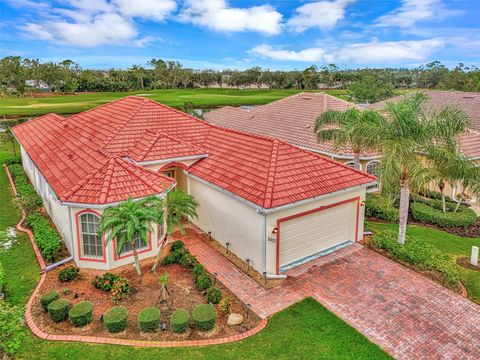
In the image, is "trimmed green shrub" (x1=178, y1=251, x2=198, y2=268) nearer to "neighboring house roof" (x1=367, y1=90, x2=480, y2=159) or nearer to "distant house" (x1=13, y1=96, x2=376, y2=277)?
"distant house" (x1=13, y1=96, x2=376, y2=277)

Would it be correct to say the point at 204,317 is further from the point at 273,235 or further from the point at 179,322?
the point at 273,235

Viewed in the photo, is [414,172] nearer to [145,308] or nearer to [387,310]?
[387,310]

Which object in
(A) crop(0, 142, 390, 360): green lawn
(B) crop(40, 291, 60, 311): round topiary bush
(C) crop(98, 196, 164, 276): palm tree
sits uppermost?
(C) crop(98, 196, 164, 276): palm tree

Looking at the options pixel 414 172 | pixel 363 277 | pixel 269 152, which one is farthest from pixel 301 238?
pixel 414 172

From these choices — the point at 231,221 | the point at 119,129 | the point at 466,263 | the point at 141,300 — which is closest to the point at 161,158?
the point at 119,129

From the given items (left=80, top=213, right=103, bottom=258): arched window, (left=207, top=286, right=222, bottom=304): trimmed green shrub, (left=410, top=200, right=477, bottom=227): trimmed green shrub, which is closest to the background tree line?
(left=410, top=200, right=477, bottom=227): trimmed green shrub

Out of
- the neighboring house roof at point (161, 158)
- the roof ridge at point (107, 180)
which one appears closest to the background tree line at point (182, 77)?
the neighboring house roof at point (161, 158)

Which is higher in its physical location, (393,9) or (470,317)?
(393,9)
